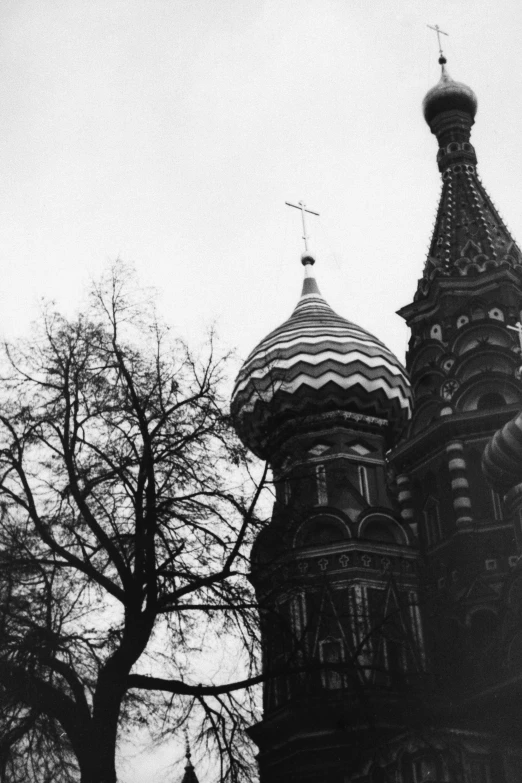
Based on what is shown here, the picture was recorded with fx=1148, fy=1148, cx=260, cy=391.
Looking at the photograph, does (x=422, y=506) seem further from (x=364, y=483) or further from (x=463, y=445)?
(x=364, y=483)

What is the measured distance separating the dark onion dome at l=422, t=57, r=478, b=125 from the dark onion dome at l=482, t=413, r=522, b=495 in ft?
44.5

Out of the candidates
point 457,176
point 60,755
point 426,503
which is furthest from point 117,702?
point 457,176

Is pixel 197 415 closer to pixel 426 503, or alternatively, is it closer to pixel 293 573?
pixel 293 573

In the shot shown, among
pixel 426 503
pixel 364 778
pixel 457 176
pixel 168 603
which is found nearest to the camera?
pixel 168 603

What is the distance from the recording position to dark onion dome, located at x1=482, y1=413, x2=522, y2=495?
16.6 metres

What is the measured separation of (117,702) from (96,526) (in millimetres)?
1280

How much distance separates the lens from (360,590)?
18.7 metres

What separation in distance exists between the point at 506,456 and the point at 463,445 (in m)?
5.68

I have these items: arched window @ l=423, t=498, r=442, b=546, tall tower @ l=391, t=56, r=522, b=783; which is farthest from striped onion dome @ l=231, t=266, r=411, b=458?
arched window @ l=423, t=498, r=442, b=546

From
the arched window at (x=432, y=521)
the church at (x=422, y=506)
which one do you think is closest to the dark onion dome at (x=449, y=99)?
the church at (x=422, y=506)

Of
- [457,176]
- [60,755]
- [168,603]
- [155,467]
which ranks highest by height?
[457,176]

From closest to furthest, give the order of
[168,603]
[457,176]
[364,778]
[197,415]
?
[168,603] < [197,415] < [364,778] < [457,176]

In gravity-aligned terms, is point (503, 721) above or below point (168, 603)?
above

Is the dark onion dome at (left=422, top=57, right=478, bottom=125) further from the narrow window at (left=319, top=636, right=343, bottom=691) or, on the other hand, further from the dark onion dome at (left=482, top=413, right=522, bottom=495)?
the narrow window at (left=319, top=636, right=343, bottom=691)
